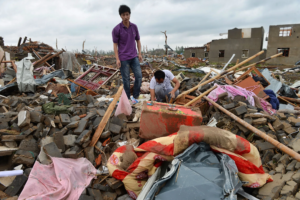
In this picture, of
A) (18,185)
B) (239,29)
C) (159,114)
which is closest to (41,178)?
(18,185)

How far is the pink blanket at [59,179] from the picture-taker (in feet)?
6.56

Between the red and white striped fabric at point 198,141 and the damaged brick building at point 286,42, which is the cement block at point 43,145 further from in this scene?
the damaged brick building at point 286,42

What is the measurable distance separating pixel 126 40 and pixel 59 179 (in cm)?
312

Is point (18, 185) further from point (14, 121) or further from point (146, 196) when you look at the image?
point (146, 196)

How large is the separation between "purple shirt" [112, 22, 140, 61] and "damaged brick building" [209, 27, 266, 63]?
21418 millimetres

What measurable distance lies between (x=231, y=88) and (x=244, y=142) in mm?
2520

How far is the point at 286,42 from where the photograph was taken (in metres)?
19.1

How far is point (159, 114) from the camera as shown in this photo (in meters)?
2.59

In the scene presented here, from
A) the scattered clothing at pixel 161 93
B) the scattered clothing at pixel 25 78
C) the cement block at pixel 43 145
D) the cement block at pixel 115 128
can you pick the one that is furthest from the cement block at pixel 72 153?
the scattered clothing at pixel 25 78

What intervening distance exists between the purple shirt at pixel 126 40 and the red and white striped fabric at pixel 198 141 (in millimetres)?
2743

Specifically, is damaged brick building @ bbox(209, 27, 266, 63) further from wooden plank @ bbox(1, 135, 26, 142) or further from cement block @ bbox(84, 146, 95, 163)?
wooden plank @ bbox(1, 135, 26, 142)

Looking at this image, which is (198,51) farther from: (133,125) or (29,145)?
(29,145)

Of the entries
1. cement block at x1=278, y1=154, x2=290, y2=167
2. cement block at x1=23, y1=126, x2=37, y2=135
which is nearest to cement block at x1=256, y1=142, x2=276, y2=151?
cement block at x1=278, y1=154, x2=290, y2=167

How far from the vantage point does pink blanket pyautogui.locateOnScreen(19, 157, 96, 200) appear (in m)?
2.00
